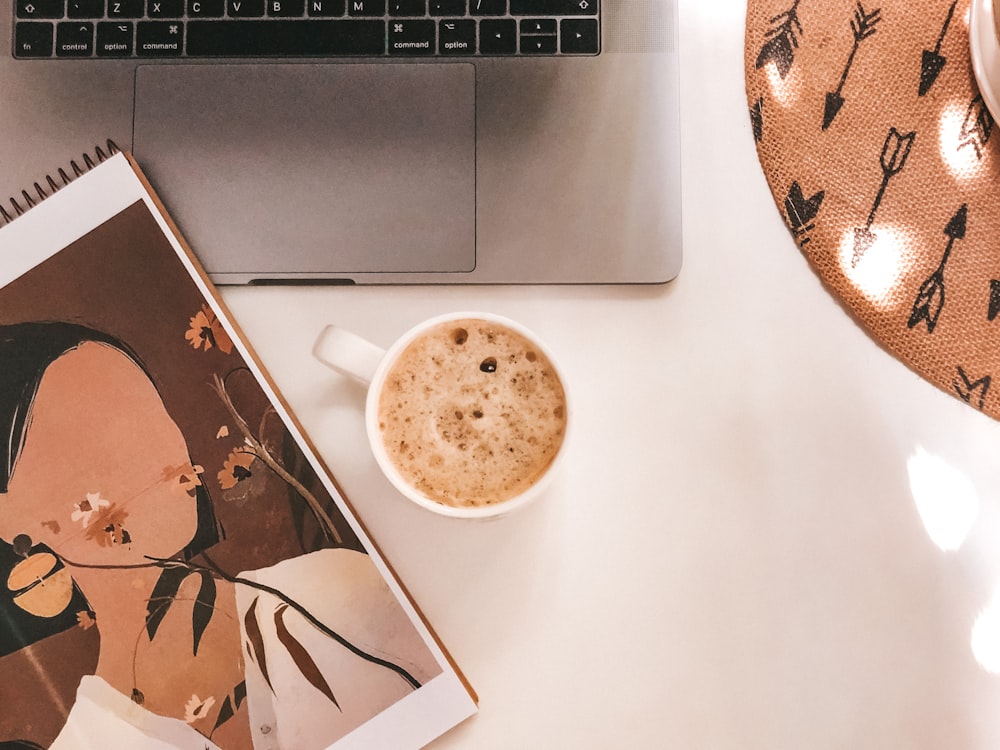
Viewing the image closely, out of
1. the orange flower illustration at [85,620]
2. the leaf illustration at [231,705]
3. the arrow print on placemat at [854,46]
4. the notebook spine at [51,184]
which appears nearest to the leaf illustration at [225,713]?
the leaf illustration at [231,705]

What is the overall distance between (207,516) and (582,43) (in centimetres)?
41

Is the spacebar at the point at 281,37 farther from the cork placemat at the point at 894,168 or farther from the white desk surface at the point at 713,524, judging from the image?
the cork placemat at the point at 894,168

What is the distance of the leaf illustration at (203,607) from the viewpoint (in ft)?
1.61

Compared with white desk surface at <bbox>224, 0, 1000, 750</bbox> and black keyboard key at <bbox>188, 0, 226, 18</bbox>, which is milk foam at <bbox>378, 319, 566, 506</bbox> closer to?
white desk surface at <bbox>224, 0, 1000, 750</bbox>

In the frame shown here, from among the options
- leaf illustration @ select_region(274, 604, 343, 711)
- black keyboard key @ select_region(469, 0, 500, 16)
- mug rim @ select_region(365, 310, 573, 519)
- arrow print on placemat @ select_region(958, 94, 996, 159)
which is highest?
black keyboard key @ select_region(469, 0, 500, 16)

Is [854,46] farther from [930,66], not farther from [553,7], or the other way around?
[553,7]

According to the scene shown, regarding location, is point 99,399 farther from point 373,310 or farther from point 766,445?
point 766,445

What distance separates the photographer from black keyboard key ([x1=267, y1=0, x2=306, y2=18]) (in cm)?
51

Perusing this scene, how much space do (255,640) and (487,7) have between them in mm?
458

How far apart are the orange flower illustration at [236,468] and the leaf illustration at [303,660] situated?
96 mm

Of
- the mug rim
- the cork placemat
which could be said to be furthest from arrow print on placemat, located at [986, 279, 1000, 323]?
the mug rim

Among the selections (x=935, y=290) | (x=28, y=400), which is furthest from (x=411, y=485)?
(x=935, y=290)

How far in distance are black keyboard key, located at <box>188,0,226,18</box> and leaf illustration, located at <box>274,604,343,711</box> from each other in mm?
417

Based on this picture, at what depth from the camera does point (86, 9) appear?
0.51 metres
